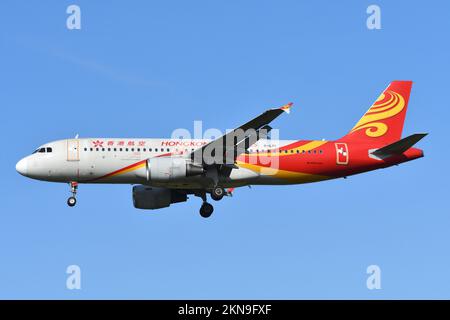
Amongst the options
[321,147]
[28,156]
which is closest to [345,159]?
[321,147]

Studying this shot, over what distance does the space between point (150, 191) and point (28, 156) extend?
827 cm

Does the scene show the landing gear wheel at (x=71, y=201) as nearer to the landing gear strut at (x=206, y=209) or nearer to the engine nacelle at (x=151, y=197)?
the engine nacelle at (x=151, y=197)

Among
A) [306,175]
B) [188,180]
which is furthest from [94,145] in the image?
[306,175]

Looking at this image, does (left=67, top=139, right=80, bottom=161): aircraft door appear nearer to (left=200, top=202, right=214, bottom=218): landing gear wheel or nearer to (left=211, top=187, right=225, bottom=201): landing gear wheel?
(left=211, top=187, right=225, bottom=201): landing gear wheel

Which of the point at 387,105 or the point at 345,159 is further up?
the point at 387,105

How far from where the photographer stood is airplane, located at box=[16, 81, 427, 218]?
57.7 meters

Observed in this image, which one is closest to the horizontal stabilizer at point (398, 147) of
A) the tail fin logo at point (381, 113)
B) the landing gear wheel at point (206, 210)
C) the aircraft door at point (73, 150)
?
the tail fin logo at point (381, 113)

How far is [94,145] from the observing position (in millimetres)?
58906

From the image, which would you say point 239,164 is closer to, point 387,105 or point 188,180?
point 188,180

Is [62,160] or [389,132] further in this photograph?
[389,132]

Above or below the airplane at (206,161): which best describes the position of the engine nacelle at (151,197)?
below

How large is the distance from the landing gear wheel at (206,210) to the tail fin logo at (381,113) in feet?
34.9

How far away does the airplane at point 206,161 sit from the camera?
57.7 m

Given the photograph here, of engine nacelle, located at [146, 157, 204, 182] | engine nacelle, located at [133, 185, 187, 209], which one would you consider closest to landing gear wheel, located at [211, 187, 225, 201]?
engine nacelle, located at [146, 157, 204, 182]
